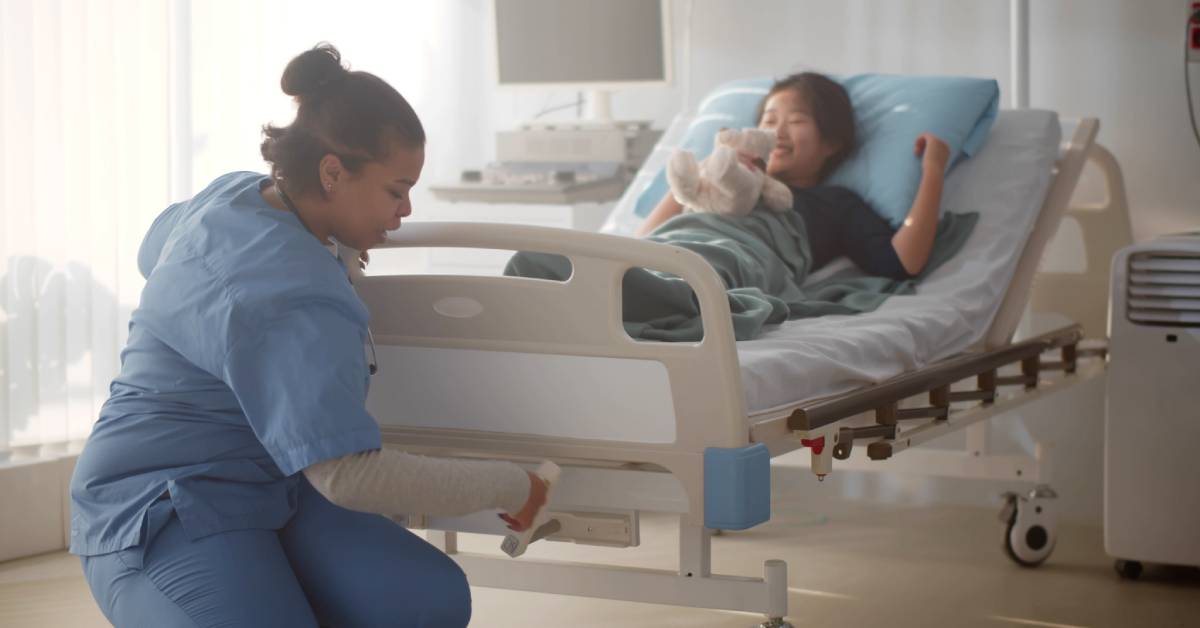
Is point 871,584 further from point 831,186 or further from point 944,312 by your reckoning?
point 831,186

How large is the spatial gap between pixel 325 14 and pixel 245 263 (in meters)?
2.34

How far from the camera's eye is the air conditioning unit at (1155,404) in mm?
2891

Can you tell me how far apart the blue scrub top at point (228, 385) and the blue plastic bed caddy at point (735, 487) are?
459 millimetres

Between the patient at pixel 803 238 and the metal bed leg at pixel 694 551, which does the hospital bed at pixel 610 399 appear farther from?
the patient at pixel 803 238

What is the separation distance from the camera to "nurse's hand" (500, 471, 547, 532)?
70.3 inches

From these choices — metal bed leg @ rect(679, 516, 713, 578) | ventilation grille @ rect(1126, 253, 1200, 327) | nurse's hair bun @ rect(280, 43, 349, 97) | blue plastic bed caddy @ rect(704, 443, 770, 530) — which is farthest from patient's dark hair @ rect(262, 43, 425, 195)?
ventilation grille @ rect(1126, 253, 1200, 327)

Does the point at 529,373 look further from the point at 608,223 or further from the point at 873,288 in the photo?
the point at 608,223

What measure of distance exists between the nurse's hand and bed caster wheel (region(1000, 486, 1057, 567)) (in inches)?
63.1

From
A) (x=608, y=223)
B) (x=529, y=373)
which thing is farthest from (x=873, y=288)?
(x=529, y=373)

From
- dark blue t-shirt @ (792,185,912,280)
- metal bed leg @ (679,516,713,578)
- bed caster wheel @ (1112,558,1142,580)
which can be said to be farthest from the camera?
bed caster wheel @ (1112,558,1142,580)

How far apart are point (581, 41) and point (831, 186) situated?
3.56 feet

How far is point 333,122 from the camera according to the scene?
1683mm

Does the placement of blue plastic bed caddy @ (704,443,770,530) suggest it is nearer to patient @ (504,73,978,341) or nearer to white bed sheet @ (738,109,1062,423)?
white bed sheet @ (738,109,1062,423)

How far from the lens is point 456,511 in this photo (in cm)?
169
